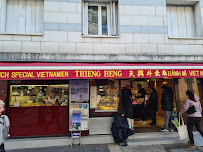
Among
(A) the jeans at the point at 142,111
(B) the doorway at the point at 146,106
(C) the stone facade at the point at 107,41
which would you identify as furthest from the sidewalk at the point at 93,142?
(C) the stone facade at the point at 107,41

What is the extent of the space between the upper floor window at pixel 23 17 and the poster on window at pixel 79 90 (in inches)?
97.9

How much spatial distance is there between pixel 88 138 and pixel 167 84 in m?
4.30

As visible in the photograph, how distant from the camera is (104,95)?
20.4ft

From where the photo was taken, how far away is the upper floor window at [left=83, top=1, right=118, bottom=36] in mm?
6191

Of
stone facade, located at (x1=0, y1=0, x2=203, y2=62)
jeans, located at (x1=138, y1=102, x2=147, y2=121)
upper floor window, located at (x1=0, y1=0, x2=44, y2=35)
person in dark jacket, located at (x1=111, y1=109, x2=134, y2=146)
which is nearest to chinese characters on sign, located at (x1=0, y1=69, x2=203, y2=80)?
stone facade, located at (x1=0, y1=0, x2=203, y2=62)

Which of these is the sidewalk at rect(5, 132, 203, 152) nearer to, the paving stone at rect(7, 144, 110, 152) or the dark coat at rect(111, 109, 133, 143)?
the paving stone at rect(7, 144, 110, 152)

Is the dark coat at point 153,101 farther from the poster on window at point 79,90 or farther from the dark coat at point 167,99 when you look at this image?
the poster on window at point 79,90

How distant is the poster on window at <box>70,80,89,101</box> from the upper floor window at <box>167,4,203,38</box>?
448 cm

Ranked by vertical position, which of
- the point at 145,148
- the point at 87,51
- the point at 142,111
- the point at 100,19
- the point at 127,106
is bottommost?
the point at 145,148

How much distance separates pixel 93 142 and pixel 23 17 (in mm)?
5654

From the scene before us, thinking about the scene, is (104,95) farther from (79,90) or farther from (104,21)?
(104,21)

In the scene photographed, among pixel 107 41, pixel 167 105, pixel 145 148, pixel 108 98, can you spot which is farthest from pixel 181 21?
pixel 145 148

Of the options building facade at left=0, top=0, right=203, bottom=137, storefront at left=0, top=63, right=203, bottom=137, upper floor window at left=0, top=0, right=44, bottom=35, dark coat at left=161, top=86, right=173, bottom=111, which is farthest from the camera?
dark coat at left=161, top=86, right=173, bottom=111

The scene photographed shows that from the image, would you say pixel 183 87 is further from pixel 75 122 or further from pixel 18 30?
pixel 18 30
